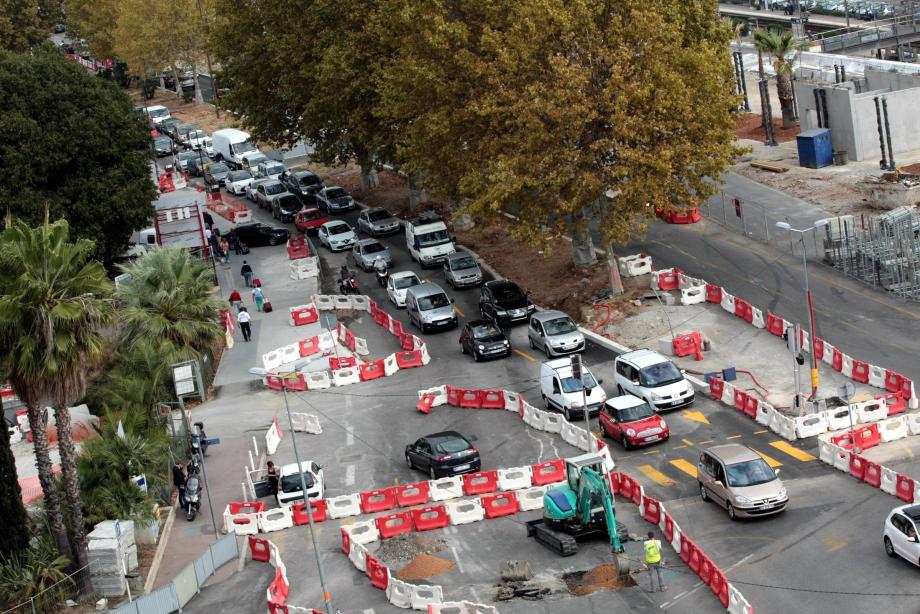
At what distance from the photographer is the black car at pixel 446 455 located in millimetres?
41438

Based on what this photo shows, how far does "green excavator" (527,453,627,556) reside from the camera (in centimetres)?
3453

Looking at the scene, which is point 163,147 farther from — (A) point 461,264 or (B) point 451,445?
(B) point 451,445

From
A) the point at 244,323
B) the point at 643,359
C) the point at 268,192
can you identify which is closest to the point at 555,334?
the point at 643,359

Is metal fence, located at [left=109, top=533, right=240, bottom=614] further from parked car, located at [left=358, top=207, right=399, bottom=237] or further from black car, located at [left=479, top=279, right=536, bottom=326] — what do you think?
parked car, located at [left=358, top=207, right=399, bottom=237]

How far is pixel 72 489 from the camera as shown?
1412 inches

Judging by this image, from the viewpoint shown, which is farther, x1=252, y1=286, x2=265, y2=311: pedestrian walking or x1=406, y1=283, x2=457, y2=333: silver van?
x1=252, y1=286, x2=265, y2=311: pedestrian walking

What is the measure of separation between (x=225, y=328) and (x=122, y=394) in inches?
423

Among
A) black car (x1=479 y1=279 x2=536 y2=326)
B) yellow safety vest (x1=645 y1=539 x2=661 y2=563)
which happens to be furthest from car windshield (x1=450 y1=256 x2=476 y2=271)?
yellow safety vest (x1=645 y1=539 x2=661 y2=563)

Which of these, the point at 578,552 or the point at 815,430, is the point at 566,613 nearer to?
the point at 578,552

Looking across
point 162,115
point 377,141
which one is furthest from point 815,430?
point 162,115

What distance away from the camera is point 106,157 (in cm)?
6706

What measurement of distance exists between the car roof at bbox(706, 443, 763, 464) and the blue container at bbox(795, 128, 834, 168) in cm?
4151

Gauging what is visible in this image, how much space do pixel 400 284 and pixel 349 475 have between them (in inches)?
784

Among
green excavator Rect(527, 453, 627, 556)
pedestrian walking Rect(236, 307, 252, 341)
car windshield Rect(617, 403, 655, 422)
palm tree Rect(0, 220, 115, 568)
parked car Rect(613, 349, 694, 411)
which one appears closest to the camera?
palm tree Rect(0, 220, 115, 568)
